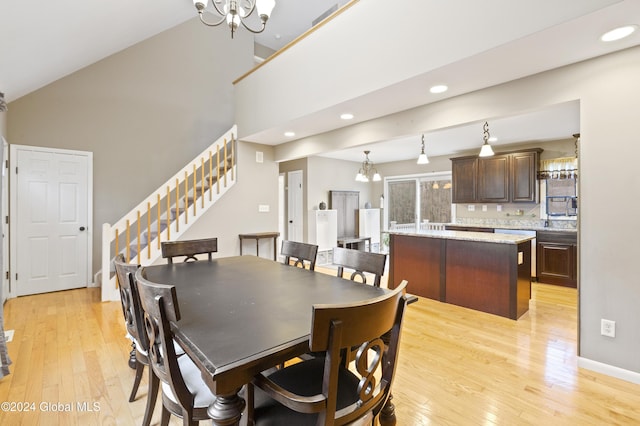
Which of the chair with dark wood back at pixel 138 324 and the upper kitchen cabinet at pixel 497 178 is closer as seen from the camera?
the chair with dark wood back at pixel 138 324

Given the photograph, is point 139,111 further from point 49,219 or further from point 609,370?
point 609,370

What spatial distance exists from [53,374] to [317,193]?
561 cm

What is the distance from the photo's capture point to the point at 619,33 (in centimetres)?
192

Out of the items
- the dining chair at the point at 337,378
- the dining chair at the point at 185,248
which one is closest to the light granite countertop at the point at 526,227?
A: the dining chair at the point at 337,378

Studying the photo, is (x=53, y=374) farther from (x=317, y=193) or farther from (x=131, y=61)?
(x=317, y=193)

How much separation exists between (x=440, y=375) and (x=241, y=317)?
1.72m

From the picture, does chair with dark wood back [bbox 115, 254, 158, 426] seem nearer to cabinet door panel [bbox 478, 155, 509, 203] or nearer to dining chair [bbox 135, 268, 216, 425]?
dining chair [bbox 135, 268, 216, 425]

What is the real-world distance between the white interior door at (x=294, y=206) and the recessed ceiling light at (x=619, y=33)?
19.0ft

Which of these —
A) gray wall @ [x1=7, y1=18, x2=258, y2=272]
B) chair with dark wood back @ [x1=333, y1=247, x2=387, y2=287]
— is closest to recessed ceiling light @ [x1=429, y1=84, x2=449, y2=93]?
chair with dark wood back @ [x1=333, y1=247, x2=387, y2=287]

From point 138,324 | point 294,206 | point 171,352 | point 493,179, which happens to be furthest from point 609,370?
point 294,206

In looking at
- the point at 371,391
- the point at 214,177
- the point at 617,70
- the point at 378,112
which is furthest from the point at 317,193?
the point at 371,391

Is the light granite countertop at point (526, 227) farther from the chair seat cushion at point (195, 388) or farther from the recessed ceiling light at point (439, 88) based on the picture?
the chair seat cushion at point (195, 388)

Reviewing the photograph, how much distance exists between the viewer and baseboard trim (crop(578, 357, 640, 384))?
2131 millimetres

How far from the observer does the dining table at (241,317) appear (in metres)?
0.97
